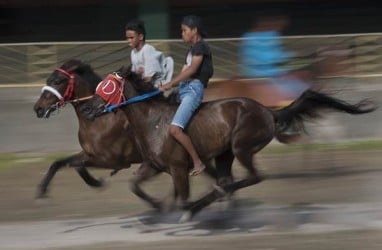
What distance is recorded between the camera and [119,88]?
7406 mm

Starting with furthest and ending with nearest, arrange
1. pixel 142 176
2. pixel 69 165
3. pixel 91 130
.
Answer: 1. pixel 69 165
2. pixel 91 130
3. pixel 142 176

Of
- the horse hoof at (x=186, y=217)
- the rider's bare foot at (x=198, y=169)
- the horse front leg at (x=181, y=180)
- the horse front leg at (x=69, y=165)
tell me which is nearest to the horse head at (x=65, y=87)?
the horse front leg at (x=69, y=165)

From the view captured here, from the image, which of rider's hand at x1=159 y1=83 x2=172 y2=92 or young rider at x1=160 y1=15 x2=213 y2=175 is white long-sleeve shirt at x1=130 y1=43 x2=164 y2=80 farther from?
young rider at x1=160 y1=15 x2=213 y2=175

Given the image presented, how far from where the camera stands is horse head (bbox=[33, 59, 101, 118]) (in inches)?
303

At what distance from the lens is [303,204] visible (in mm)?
8391

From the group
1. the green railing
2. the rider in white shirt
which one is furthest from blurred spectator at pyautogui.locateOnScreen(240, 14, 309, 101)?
the green railing

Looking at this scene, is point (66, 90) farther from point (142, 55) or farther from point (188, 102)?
point (188, 102)

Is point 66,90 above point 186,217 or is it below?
above

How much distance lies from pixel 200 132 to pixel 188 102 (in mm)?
315

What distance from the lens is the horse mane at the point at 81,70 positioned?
7.88m

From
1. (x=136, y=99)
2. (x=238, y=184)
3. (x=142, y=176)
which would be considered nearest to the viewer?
(x=238, y=184)

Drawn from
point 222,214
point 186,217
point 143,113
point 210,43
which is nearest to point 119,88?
point 143,113

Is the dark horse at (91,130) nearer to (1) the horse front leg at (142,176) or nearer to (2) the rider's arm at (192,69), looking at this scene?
(1) the horse front leg at (142,176)

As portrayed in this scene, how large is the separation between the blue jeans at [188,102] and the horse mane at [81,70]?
1161 millimetres
